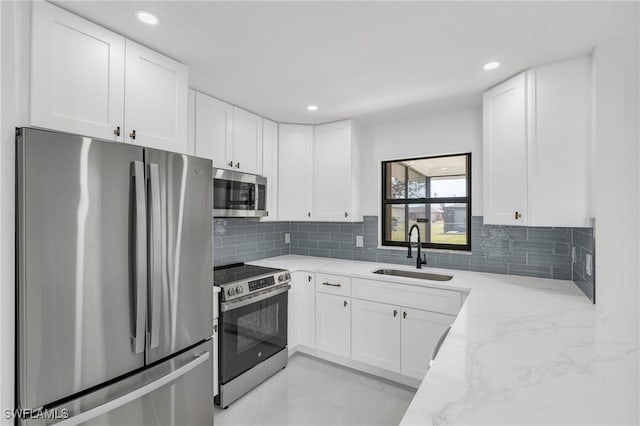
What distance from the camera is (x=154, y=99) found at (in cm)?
180

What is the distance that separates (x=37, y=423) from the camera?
4.01 ft

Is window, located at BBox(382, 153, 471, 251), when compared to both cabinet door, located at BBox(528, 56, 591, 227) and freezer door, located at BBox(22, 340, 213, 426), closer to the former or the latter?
cabinet door, located at BBox(528, 56, 591, 227)

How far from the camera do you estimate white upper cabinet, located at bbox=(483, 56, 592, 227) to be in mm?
1893

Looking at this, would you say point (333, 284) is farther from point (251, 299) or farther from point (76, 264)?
→ point (76, 264)

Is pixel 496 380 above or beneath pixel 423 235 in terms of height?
beneath

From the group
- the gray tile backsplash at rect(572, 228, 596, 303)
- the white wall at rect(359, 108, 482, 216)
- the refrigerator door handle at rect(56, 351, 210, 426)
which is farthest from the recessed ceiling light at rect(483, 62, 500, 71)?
the refrigerator door handle at rect(56, 351, 210, 426)

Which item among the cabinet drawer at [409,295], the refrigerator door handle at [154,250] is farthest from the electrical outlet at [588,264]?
the refrigerator door handle at [154,250]

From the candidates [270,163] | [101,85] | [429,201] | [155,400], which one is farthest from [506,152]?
[155,400]

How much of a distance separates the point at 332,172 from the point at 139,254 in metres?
2.13

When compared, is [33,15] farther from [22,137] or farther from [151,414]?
[151,414]

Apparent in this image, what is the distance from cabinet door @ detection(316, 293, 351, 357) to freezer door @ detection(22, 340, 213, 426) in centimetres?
123

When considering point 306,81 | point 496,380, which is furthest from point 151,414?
point 306,81

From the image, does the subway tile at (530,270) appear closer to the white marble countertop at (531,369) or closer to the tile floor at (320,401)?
the white marble countertop at (531,369)

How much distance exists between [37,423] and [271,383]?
5.37 feet
